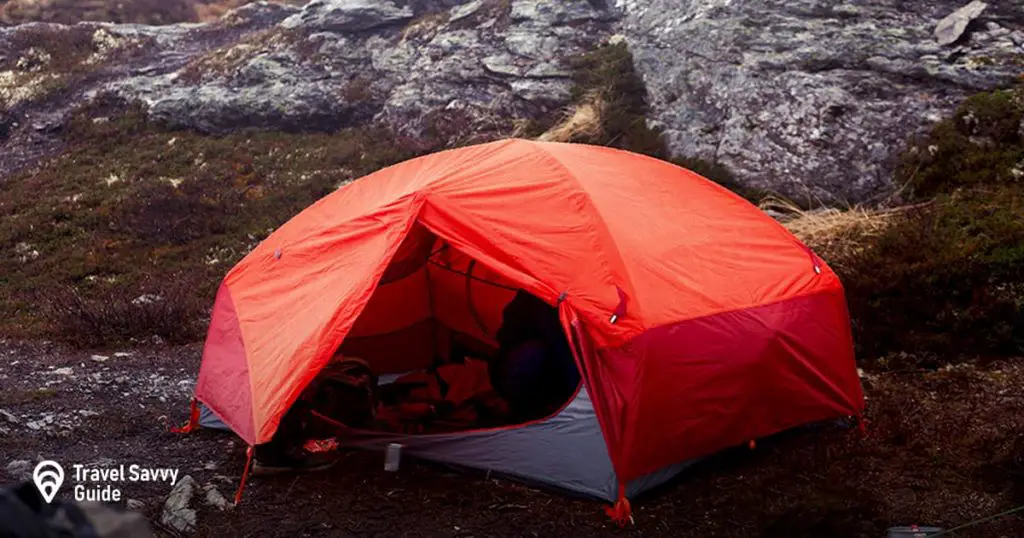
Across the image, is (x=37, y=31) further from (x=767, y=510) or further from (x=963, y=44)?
(x=767, y=510)

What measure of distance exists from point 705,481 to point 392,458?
2.10 metres

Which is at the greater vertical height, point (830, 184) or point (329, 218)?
point (329, 218)

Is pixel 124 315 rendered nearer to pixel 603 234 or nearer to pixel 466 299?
pixel 466 299

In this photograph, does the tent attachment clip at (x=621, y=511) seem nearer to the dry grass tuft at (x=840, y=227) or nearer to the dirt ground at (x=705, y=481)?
the dirt ground at (x=705, y=481)

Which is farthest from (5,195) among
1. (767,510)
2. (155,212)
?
(767,510)

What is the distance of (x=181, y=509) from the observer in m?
5.10

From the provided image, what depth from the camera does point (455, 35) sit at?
1861 cm

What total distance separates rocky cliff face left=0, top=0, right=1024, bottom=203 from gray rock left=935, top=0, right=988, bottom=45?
0.09 metres

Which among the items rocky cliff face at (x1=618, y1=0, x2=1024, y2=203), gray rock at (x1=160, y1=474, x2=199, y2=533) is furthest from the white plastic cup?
rocky cliff face at (x1=618, y1=0, x2=1024, y2=203)

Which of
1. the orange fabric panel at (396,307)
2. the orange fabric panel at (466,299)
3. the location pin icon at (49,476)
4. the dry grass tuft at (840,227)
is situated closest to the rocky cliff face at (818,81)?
the dry grass tuft at (840,227)

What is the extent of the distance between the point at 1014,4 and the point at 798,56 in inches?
108

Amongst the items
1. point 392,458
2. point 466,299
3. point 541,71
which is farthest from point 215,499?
point 541,71

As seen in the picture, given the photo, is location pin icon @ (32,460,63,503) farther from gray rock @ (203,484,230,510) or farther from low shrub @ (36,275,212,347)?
low shrub @ (36,275,212,347)

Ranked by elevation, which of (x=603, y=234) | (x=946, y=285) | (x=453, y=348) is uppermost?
(x=603, y=234)
